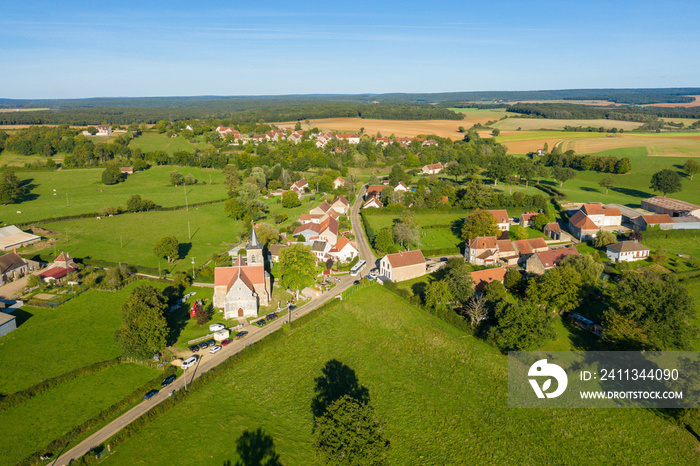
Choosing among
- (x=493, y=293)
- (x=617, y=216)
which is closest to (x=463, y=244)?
(x=493, y=293)

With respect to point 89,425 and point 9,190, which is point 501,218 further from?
point 9,190

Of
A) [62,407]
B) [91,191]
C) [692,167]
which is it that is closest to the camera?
[62,407]

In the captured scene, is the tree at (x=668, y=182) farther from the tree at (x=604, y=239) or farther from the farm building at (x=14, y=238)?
the farm building at (x=14, y=238)

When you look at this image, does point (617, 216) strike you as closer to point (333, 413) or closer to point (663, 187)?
point (663, 187)

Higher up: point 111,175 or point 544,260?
point 111,175

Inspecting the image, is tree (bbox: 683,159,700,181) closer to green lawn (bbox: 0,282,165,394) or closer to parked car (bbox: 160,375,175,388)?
parked car (bbox: 160,375,175,388)

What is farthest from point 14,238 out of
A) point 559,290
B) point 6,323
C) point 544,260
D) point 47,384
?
point 544,260

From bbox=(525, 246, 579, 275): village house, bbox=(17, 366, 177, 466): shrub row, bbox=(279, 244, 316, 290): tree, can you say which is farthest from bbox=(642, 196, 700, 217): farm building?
bbox=(17, 366, 177, 466): shrub row
